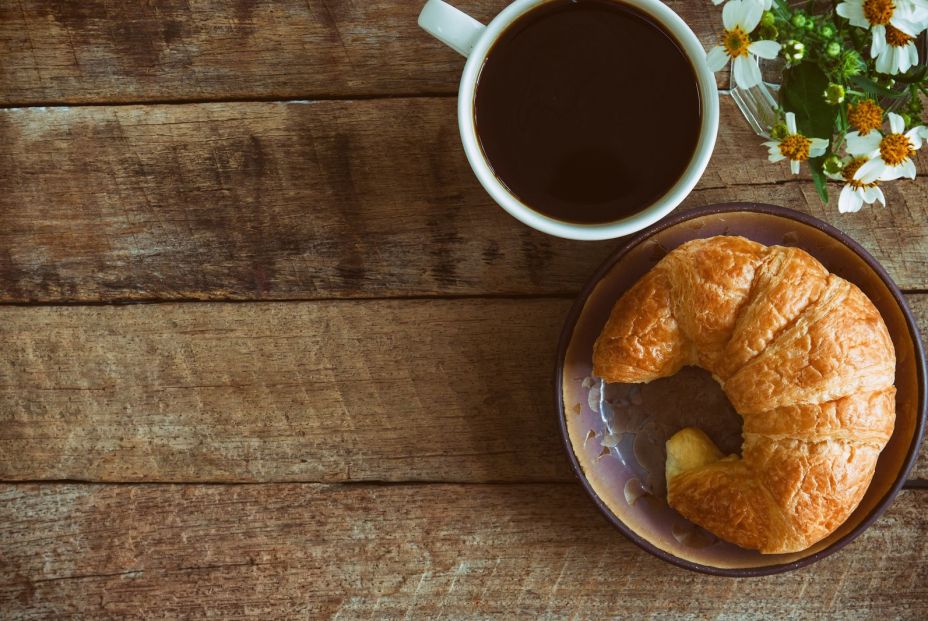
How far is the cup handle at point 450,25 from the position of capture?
913 millimetres

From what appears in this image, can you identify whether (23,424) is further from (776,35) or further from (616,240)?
(776,35)

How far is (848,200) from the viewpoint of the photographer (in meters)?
0.93

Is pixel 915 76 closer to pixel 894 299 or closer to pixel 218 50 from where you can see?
pixel 894 299

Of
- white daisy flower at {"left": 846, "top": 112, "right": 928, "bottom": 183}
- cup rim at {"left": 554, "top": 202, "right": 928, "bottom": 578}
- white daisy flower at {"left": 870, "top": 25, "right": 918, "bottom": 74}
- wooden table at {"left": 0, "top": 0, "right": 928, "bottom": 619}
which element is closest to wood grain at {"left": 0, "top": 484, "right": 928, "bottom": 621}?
wooden table at {"left": 0, "top": 0, "right": 928, "bottom": 619}

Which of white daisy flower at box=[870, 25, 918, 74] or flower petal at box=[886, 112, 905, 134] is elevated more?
white daisy flower at box=[870, 25, 918, 74]

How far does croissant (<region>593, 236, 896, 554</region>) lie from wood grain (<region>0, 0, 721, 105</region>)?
441mm

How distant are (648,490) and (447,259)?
42 centimetres

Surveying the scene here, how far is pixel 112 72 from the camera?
1172 millimetres

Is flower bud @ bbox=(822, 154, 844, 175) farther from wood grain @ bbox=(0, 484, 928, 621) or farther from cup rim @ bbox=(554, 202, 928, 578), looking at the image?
wood grain @ bbox=(0, 484, 928, 621)

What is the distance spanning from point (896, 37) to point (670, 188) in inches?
10.5

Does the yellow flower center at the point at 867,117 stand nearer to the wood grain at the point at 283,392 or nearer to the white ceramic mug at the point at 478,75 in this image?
the white ceramic mug at the point at 478,75

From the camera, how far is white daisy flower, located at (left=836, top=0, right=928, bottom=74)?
775mm

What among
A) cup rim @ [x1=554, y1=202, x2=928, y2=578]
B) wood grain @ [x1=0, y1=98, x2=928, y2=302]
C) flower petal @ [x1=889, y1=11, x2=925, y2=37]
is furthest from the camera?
wood grain @ [x1=0, y1=98, x2=928, y2=302]

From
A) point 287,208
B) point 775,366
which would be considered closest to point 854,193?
point 775,366
